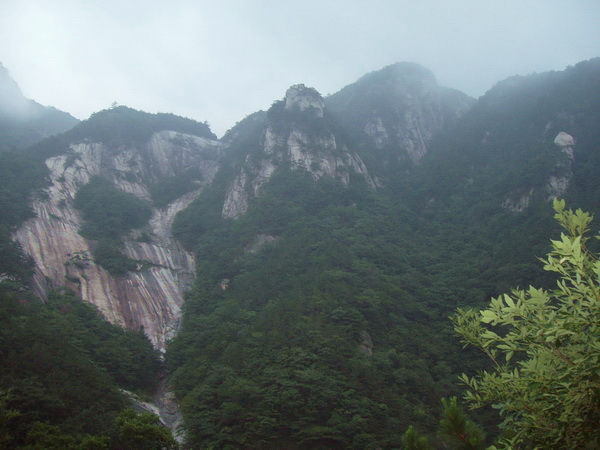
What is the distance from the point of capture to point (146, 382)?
1009 inches

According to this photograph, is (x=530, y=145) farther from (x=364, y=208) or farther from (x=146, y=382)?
(x=146, y=382)

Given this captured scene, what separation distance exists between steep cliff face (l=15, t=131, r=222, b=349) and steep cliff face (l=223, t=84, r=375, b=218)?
8.94 m

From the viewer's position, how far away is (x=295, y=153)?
56312 millimetres

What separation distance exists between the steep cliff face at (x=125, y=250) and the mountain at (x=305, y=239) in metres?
0.21

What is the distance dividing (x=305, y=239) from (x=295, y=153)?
20.2 m

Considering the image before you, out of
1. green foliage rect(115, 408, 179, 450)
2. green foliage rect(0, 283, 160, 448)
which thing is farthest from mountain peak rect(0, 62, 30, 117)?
green foliage rect(115, 408, 179, 450)

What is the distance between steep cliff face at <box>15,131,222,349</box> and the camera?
31.6 metres

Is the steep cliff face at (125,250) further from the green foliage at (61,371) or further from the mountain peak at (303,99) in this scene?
the mountain peak at (303,99)

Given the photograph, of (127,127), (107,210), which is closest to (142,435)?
(107,210)

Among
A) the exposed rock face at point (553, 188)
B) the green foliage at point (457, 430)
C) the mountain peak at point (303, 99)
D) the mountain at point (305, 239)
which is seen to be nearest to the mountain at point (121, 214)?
the mountain at point (305, 239)

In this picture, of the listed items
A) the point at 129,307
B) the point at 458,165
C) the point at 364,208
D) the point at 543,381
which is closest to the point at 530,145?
Result: the point at 458,165

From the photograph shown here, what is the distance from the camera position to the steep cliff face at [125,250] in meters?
31.6

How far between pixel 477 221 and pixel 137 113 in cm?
5884

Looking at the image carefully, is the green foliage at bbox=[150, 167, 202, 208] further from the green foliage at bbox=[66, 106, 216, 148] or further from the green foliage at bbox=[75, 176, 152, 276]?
the green foliage at bbox=[66, 106, 216, 148]
